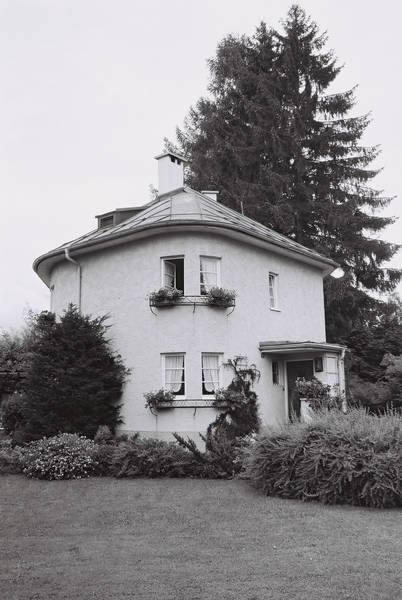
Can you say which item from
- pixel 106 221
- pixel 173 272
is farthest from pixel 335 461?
pixel 106 221

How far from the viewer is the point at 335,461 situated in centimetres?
1016

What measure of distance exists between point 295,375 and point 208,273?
183 inches

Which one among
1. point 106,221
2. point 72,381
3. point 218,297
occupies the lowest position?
point 72,381

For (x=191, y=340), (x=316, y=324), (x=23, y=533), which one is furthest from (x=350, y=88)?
(x=23, y=533)

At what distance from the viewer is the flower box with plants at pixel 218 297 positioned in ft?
54.3

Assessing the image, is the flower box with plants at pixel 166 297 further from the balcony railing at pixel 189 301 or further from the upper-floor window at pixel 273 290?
the upper-floor window at pixel 273 290

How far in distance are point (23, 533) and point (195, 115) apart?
90.2 ft

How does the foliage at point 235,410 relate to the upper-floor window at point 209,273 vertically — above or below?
below

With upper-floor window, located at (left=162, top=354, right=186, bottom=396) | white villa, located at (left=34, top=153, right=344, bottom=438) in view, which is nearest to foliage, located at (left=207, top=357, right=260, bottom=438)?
white villa, located at (left=34, top=153, right=344, bottom=438)

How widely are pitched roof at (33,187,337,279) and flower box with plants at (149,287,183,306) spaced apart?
1825 millimetres

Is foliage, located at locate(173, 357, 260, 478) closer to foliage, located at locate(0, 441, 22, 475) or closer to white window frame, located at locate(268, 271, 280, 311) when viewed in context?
white window frame, located at locate(268, 271, 280, 311)

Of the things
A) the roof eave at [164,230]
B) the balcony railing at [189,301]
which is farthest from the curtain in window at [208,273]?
the roof eave at [164,230]

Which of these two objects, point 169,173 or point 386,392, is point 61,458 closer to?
point 169,173

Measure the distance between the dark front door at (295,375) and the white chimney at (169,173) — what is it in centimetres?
758
